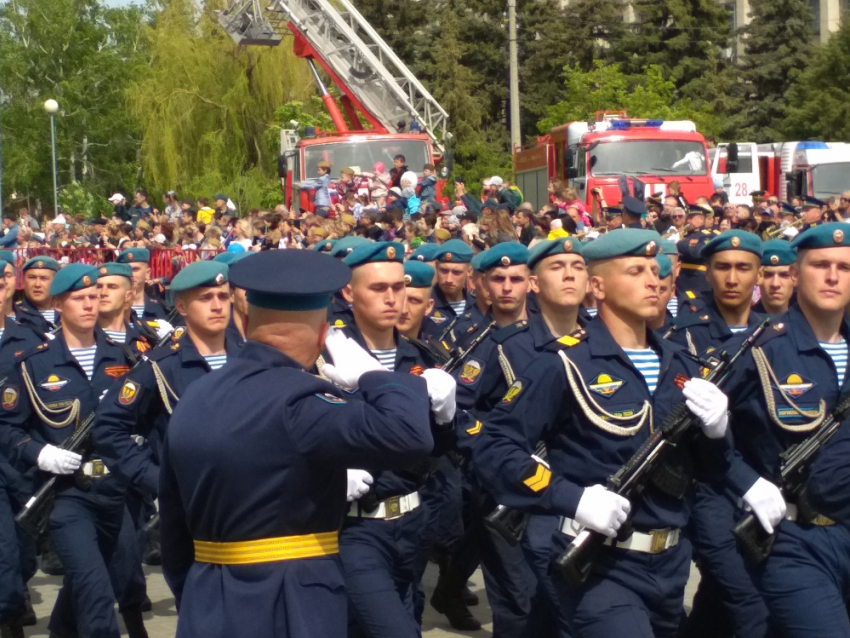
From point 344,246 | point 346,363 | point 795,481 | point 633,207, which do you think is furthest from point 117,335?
point 633,207

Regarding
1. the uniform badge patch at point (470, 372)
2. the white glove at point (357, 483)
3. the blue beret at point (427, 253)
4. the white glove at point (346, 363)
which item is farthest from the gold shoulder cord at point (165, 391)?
the blue beret at point (427, 253)

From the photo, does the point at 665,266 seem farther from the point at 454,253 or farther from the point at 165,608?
the point at 165,608

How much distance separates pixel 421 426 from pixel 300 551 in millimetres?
479

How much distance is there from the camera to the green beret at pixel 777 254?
782 cm

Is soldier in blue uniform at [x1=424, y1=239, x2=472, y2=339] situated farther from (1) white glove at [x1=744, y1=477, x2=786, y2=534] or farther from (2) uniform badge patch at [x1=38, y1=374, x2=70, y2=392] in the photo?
(1) white glove at [x1=744, y1=477, x2=786, y2=534]

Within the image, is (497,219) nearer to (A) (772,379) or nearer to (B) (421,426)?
(A) (772,379)

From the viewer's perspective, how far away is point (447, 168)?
2212 centimetres

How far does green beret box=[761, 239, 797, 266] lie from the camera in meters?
7.82

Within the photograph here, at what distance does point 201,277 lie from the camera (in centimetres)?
660

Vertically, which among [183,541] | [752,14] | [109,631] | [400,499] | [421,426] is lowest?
[109,631]

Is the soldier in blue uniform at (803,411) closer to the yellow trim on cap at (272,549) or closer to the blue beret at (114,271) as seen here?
the yellow trim on cap at (272,549)

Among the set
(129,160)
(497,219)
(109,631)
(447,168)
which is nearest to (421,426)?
(109,631)

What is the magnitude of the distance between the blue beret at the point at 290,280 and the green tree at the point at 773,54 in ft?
160

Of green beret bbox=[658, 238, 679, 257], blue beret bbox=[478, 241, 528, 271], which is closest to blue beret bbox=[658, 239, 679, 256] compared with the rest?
green beret bbox=[658, 238, 679, 257]
